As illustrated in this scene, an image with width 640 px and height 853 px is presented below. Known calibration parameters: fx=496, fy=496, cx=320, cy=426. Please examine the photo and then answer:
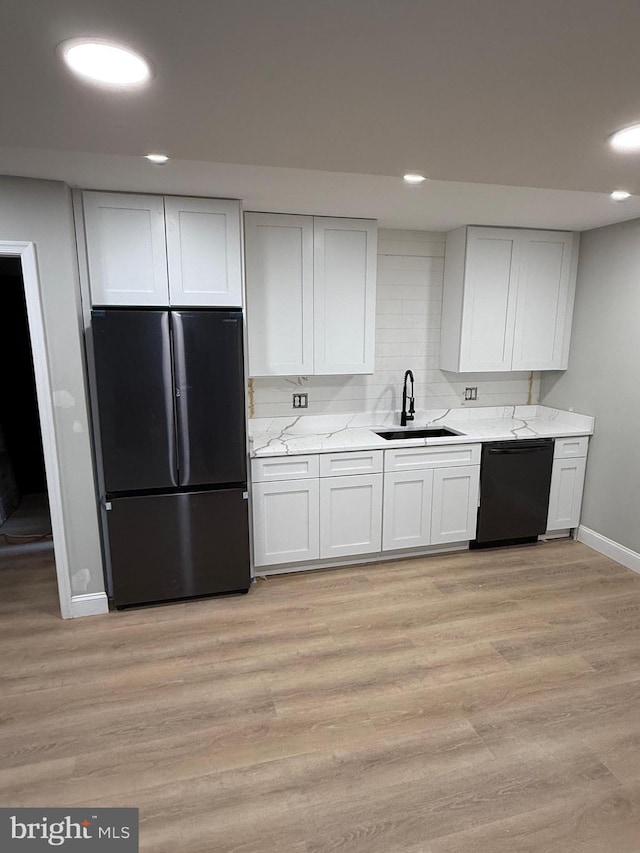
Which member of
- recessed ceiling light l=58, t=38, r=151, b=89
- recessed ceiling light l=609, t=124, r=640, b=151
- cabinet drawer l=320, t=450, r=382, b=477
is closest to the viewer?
recessed ceiling light l=58, t=38, r=151, b=89

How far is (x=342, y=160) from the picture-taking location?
1.75m

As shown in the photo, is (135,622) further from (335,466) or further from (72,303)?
(72,303)

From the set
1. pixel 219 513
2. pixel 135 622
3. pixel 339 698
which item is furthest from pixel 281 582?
pixel 339 698

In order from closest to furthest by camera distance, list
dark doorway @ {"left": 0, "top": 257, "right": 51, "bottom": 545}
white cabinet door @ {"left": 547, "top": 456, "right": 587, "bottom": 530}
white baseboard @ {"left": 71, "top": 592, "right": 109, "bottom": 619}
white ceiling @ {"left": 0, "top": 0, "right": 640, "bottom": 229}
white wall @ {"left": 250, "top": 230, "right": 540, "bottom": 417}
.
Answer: white ceiling @ {"left": 0, "top": 0, "right": 640, "bottom": 229}, white baseboard @ {"left": 71, "top": 592, "right": 109, "bottom": 619}, white wall @ {"left": 250, "top": 230, "right": 540, "bottom": 417}, white cabinet door @ {"left": 547, "top": 456, "right": 587, "bottom": 530}, dark doorway @ {"left": 0, "top": 257, "right": 51, "bottom": 545}

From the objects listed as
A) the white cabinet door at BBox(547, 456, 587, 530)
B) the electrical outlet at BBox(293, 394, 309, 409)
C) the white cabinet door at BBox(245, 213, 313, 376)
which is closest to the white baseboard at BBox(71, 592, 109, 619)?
the white cabinet door at BBox(245, 213, 313, 376)

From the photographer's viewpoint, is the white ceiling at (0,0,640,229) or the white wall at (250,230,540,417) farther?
the white wall at (250,230,540,417)

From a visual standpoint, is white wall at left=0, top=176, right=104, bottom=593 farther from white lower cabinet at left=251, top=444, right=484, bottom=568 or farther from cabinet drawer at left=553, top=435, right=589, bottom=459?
cabinet drawer at left=553, top=435, right=589, bottom=459

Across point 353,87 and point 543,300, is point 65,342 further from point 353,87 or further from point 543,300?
point 543,300

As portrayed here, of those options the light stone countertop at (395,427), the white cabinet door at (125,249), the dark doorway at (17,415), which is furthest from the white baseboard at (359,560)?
the dark doorway at (17,415)

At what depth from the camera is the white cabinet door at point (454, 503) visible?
361 cm

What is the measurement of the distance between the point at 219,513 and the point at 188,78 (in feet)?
7.69

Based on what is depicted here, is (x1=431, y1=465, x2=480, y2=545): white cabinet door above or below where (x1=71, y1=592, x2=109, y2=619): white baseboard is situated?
above

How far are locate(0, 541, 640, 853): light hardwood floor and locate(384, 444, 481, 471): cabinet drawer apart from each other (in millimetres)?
803

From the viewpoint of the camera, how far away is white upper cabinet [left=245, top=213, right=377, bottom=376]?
327cm
